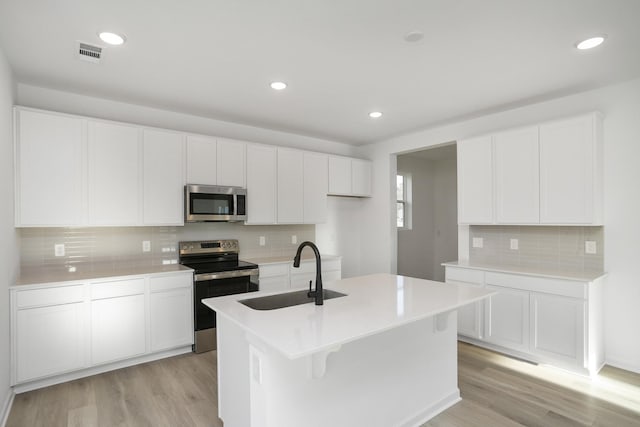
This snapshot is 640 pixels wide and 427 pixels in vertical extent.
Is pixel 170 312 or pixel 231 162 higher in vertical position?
pixel 231 162

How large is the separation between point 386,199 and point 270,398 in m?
3.92

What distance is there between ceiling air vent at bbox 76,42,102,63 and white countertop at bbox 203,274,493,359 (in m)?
1.96

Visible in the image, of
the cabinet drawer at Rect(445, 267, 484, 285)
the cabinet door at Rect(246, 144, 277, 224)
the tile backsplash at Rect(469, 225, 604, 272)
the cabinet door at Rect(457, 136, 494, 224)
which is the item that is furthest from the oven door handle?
Answer: the tile backsplash at Rect(469, 225, 604, 272)

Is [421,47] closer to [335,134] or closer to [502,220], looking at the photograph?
[502,220]

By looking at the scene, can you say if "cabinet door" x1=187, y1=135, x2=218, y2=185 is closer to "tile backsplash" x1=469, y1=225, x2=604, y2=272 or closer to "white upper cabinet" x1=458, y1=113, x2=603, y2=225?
"white upper cabinet" x1=458, y1=113, x2=603, y2=225

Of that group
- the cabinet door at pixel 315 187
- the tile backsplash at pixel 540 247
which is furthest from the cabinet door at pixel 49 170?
the tile backsplash at pixel 540 247

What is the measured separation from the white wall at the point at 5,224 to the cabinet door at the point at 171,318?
104 cm

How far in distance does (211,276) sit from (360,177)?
2728 mm

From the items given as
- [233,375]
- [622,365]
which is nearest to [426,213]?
[622,365]

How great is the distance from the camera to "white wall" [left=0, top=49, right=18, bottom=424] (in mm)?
2428

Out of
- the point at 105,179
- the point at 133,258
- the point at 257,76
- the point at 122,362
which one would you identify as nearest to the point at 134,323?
the point at 122,362

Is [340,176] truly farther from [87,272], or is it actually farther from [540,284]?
[87,272]

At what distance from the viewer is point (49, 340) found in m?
A: 2.83

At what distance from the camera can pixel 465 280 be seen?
378 centimetres
